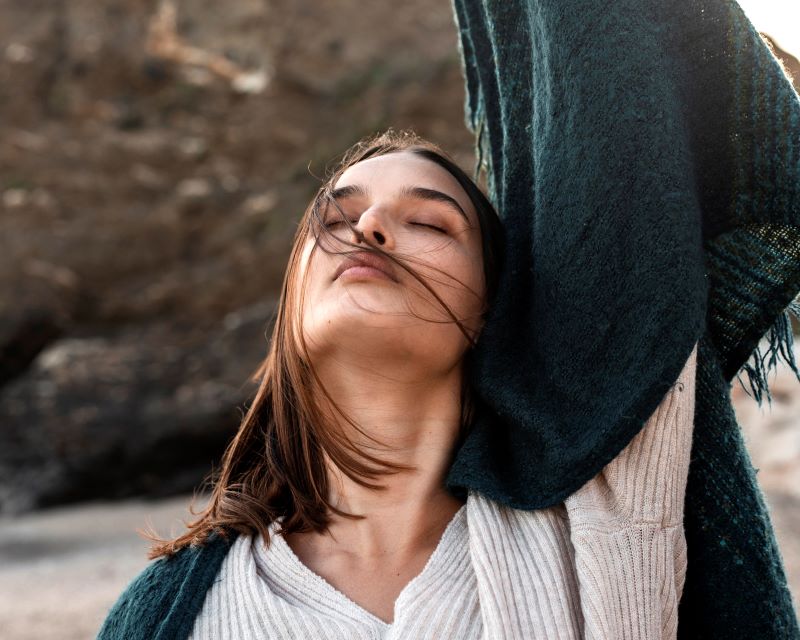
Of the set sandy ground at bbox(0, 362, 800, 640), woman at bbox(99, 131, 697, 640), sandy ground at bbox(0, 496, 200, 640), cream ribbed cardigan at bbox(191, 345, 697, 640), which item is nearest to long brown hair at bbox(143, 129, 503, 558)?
woman at bbox(99, 131, 697, 640)

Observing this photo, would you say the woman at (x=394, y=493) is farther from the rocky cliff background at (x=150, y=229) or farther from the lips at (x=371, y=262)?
the rocky cliff background at (x=150, y=229)

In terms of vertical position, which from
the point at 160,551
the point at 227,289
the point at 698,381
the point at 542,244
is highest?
the point at 542,244

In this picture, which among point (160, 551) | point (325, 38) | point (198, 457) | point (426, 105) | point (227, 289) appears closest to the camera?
point (160, 551)

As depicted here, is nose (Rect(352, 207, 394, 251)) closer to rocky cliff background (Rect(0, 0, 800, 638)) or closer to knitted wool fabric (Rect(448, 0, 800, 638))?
knitted wool fabric (Rect(448, 0, 800, 638))

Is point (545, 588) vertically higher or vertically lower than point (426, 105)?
lower

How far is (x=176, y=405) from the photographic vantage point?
24.3 ft

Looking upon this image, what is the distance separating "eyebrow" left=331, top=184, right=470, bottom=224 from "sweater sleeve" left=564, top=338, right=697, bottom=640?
529 mm

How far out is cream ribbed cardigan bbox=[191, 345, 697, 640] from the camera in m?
1.22

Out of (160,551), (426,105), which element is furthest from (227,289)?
(160,551)

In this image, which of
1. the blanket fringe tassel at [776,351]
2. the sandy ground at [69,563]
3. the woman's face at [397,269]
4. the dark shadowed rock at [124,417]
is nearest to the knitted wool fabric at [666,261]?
the blanket fringe tassel at [776,351]

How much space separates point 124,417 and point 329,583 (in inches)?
256

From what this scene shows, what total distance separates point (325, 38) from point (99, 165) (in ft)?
12.2

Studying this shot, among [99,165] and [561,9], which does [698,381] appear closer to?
[561,9]

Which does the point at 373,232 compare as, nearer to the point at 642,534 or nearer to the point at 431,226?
the point at 431,226
